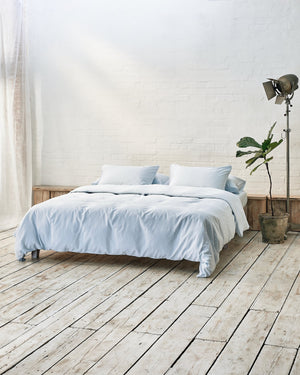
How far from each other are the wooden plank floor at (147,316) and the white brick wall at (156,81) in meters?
2.20

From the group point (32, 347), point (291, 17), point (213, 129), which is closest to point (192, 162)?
point (213, 129)

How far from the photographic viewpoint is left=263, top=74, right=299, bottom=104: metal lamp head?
6.15 meters

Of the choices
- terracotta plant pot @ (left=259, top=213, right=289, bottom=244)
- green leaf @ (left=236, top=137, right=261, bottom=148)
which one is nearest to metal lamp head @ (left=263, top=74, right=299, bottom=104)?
green leaf @ (left=236, top=137, right=261, bottom=148)

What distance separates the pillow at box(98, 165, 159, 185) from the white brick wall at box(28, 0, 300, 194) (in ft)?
2.13

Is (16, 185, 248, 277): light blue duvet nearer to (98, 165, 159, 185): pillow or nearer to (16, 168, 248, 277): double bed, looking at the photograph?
(16, 168, 248, 277): double bed

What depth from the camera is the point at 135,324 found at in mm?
3518

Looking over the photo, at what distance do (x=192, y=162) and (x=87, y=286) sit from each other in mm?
3200

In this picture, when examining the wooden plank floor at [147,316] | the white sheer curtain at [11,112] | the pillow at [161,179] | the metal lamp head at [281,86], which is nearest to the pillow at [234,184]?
the pillow at [161,179]

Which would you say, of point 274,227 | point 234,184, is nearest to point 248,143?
point 234,184

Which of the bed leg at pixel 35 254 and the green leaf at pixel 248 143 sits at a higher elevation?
the green leaf at pixel 248 143

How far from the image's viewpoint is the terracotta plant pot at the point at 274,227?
5.99 meters

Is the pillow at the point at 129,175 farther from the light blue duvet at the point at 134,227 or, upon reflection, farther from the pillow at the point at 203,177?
the light blue duvet at the point at 134,227

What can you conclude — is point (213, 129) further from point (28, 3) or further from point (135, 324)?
point (135, 324)

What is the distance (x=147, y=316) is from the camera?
3668 mm
